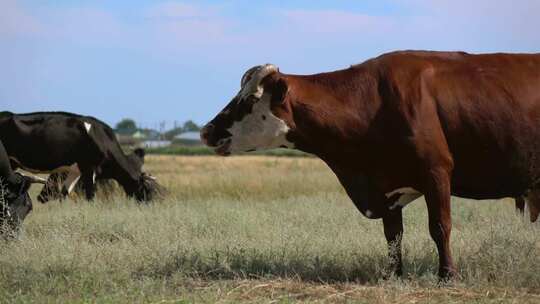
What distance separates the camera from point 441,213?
308 inches

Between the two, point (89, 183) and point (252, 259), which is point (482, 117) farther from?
point (89, 183)

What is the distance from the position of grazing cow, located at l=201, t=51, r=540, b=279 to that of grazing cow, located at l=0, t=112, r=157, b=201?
11.6 meters

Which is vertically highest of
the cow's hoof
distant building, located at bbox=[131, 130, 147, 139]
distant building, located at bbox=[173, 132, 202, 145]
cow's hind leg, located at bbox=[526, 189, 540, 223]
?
cow's hind leg, located at bbox=[526, 189, 540, 223]

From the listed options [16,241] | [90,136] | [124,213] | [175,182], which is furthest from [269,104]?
[175,182]

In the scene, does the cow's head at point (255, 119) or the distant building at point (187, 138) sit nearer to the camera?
the cow's head at point (255, 119)

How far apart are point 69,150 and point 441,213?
13.4 metres

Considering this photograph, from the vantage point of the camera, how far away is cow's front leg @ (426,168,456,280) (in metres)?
7.73

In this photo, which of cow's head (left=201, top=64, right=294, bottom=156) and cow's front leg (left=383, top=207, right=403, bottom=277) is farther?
cow's front leg (left=383, top=207, right=403, bottom=277)

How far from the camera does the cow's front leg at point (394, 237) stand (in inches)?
330

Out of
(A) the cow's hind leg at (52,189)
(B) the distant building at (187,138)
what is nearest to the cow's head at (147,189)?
(A) the cow's hind leg at (52,189)

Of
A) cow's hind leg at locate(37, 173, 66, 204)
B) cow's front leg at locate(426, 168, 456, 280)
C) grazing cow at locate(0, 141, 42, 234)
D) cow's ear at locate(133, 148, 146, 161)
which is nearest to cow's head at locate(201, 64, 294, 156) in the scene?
cow's front leg at locate(426, 168, 456, 280)

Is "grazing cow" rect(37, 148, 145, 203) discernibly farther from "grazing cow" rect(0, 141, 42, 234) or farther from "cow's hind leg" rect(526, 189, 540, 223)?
"cow's hind leg" rect(526, 189, 540, 223)

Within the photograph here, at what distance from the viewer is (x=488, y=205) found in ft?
50.9

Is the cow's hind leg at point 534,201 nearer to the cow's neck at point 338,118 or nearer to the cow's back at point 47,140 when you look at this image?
the cow's neck at point 338,118
